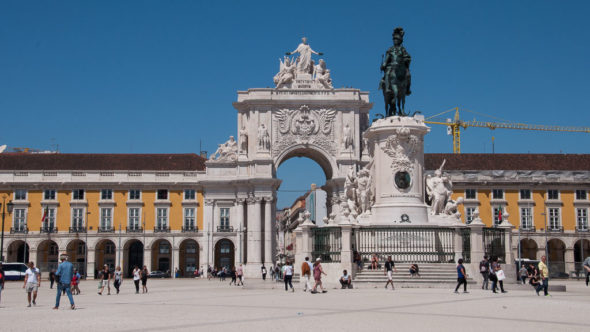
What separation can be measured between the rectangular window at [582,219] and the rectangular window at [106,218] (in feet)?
137

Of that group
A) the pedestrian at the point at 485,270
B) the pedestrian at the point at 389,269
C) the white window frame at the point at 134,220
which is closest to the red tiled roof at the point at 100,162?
the white window frame at the point at 134,220

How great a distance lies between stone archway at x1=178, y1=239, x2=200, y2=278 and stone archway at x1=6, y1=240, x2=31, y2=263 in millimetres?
13496

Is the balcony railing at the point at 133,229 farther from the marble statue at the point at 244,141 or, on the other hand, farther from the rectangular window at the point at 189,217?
the marble statue at the point at 244,141

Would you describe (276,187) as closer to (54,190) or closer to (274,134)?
(274,134)

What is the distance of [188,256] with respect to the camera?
231 ft

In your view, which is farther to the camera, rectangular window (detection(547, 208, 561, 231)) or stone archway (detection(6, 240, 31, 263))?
rectangular window (detection(547, 208, 561, 231))

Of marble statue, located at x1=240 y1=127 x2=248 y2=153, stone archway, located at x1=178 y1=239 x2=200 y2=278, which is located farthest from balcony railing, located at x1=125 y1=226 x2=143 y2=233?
marble statue, located at x1=240 y1=127 x2=248 y2=153

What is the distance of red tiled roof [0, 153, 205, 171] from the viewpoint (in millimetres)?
70312

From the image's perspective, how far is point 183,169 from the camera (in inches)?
2795

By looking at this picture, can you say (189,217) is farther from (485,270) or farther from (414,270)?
(485,270)

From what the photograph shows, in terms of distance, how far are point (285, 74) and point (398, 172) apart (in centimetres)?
4233

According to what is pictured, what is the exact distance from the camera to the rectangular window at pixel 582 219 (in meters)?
66.8

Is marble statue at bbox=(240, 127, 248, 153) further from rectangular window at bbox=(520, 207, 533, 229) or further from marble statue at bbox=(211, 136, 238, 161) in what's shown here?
rectangular window at bbox=(520, 207, 533, 229)

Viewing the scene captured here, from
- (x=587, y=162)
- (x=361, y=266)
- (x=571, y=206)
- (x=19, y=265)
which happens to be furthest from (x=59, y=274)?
(x=587, y=162)
